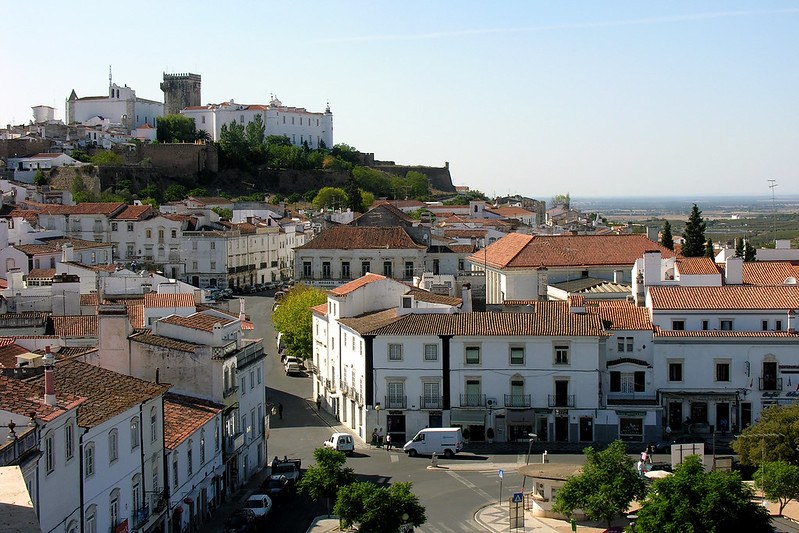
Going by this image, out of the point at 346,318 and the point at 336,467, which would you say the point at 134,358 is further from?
the point at 346,318

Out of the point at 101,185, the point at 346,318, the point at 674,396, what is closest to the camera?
the point at 674,396

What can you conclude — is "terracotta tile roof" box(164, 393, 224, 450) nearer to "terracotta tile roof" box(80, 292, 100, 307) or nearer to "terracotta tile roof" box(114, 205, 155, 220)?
"terracotta tile roof" box(80, 292, 100, 307)

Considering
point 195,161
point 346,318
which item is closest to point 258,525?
point 346,318

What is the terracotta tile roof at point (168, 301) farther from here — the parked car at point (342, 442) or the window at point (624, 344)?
the window at point (624, 344)

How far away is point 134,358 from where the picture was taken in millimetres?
35219

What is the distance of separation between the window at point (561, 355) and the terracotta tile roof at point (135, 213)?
5718cm

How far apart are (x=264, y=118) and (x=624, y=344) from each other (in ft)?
403

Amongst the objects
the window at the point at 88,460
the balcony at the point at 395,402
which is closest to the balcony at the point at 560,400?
the balcony at the point at 395,402

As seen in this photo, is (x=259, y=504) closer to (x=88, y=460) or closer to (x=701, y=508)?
(x=88, y=460)

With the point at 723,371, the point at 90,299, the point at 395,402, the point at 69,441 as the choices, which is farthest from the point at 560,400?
the point at 69,441

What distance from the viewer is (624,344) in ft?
148

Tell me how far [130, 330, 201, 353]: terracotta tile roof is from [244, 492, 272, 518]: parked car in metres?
4.61

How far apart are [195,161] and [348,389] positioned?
10178 centimetres

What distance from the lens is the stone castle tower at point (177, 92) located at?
178m
